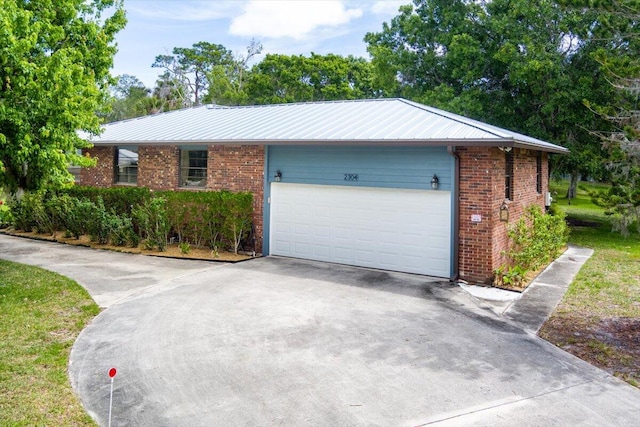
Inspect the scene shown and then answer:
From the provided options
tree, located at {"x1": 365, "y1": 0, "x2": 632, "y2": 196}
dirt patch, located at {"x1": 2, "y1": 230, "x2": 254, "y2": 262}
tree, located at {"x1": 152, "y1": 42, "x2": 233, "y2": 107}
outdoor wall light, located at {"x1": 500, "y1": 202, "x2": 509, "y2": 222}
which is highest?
tree, located at {"x1": 152, "y1": 42, "x2": 233, "y2": 107}

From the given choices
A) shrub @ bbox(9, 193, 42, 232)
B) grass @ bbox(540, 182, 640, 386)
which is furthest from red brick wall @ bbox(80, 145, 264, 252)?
grass @ bbox(540, 182, 640, 386)

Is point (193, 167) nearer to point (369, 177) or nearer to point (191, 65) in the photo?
point (369, 177)

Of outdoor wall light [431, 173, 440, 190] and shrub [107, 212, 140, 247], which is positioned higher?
outdoor wall light [431, 173, 440, 190]

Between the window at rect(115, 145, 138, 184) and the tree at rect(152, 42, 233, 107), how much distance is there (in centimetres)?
3914

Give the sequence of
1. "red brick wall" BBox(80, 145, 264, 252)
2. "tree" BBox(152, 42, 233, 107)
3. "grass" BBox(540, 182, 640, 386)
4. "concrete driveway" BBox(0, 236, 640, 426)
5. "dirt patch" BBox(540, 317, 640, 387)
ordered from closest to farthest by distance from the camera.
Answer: "concrete driveway" BBox(0, 236, 640, 426)
"dirt patch" BBox(540, 317, 640, 387)
"grass" BBox(540, 182, 640, 386)
"red brick wall" BBox(80, 145, 264, 252)
"tree" BBox(152, 42, 233, 107)

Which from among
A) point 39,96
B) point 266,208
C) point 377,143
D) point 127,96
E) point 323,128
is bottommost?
point 266,208

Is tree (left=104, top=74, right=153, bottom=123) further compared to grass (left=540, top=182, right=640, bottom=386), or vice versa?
tree (left=104, top=74, right=153, bottom=123)

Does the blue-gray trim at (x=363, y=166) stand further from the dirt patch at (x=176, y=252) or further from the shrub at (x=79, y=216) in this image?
the shrub at (x=79, y=216)

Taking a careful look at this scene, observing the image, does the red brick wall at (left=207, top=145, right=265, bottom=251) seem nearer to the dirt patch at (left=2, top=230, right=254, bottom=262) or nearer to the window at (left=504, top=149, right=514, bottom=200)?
the dirt patch at (left=2, top=230, right=254, bottom=262)

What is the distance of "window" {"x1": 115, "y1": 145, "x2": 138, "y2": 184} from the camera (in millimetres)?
14664

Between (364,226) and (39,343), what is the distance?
6856mm

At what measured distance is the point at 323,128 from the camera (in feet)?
37.8

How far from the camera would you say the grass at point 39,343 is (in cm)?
414

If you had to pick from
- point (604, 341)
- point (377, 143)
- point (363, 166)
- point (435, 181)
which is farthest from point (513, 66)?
point (604, 341)
